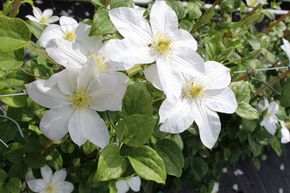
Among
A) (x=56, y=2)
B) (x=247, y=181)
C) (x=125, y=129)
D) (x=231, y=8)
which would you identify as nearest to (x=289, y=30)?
(x=231, y=8)

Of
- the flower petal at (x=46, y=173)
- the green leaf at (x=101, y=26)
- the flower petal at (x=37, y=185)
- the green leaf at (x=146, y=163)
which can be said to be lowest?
the flower petal at (x=37, y=185)

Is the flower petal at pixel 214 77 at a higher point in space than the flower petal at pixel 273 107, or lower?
higher

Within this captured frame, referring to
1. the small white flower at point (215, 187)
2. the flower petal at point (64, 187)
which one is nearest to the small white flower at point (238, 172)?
the small white flower at point (215, 187)

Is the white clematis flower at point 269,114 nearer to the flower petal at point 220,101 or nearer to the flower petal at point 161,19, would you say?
the flower petal at point 220,101

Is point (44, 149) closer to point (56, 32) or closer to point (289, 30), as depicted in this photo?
point (56, 32)

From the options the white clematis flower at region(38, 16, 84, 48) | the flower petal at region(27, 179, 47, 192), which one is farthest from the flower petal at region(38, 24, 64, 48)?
the flower petal at region(27, 179, 47, 192)

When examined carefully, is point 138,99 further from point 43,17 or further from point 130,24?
point 43,17

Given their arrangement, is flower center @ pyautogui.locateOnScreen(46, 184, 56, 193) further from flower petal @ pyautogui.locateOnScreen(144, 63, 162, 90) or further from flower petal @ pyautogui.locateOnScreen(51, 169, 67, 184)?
flower petal @ pyautogui.locateOnScreen(144, 63, 162, 90)
